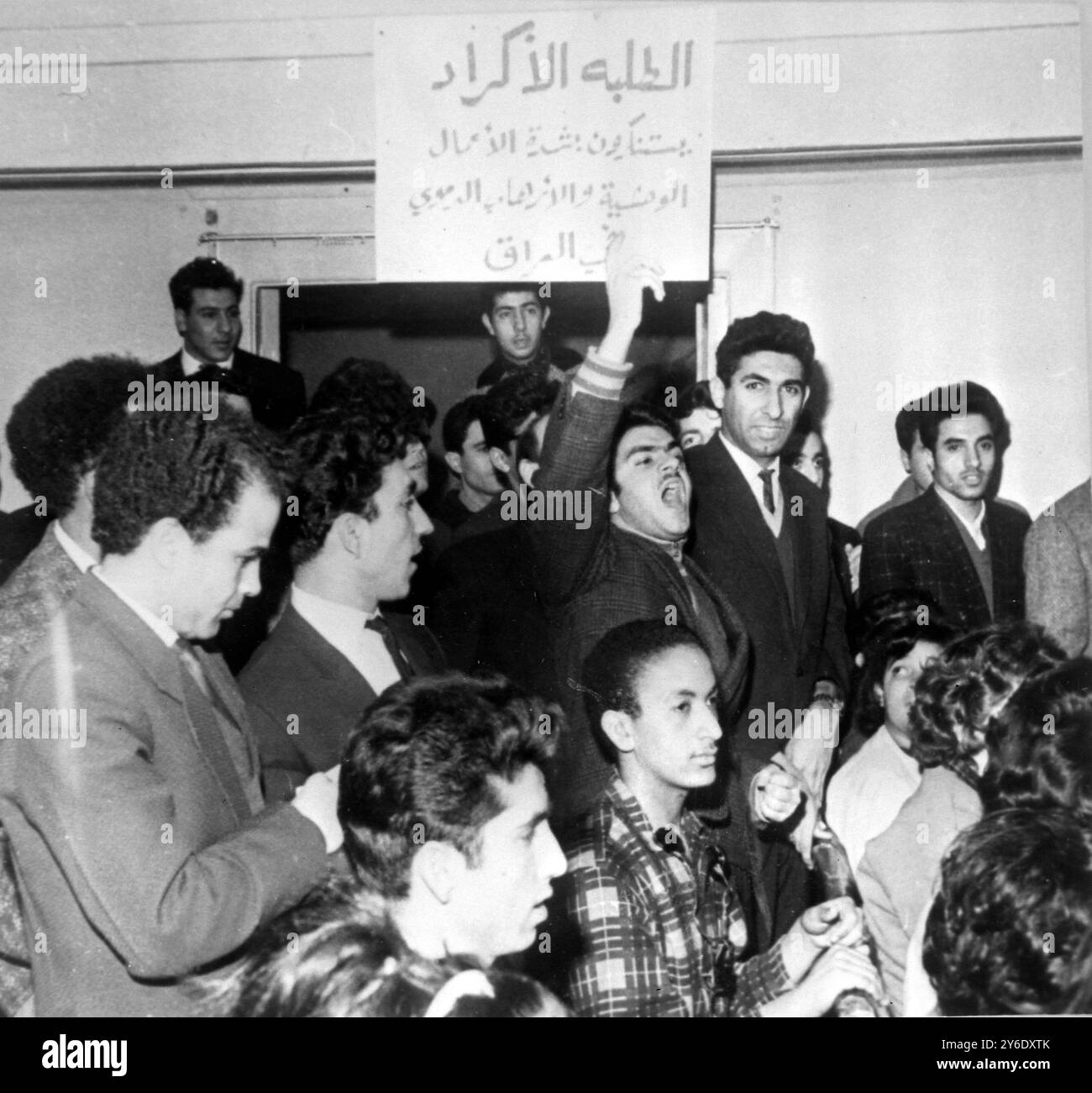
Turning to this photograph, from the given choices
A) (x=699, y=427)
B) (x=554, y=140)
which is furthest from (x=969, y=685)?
(x=554, y=140)

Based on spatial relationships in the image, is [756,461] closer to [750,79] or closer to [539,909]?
[750,79]

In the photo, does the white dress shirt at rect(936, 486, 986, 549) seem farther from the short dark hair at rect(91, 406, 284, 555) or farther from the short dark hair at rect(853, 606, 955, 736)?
the short dark hair at rect(91, 406, 284, 555)

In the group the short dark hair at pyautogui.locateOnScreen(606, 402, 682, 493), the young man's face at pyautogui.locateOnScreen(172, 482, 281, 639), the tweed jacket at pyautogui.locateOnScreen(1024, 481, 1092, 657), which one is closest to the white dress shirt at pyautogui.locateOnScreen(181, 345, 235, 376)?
the young man's face at pyautogui.locateOnScreen(172, 482, 281, 639)

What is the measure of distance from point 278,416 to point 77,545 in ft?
0.81

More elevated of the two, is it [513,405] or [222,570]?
[513,405]

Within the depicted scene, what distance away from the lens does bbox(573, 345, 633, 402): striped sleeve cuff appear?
1439 millimetres

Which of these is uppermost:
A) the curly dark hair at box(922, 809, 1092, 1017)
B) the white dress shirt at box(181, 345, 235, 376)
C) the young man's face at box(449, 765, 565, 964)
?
the white dress shirt at box(181, 345, 235, 376)

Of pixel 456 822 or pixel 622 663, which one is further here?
pixel 622 663

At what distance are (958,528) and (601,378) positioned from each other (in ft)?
1.43

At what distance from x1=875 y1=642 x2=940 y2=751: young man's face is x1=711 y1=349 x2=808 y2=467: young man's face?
0.26m

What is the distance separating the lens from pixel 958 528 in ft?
4.99

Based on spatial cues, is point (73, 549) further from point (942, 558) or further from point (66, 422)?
point (942, 558)

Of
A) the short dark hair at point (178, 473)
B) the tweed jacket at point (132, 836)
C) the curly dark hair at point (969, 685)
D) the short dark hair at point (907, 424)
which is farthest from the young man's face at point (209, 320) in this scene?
the curly dark hair at point (969, 685)

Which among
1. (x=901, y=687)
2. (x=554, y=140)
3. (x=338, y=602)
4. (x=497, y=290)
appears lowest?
(x=901, y=687)
